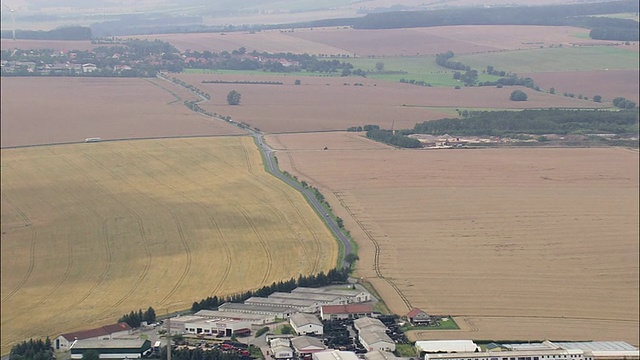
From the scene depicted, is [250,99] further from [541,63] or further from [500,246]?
[500,246]


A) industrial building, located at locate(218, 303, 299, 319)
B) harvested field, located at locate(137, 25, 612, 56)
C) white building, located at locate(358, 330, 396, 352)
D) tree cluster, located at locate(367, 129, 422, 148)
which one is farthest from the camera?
harvested field, located at locate(137, 25, 612, 56)

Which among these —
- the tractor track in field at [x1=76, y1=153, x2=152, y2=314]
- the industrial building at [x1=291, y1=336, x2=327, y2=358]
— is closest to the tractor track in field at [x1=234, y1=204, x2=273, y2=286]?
the tractor track in field at [x1=76, y1=153, x2=152, y2=314]

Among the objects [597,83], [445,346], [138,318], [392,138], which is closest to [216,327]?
[138,318]

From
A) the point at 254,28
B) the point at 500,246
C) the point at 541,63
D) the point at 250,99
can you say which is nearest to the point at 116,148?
the point at 250,99

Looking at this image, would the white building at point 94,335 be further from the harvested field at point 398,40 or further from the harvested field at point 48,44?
the harvested field at point 398,40

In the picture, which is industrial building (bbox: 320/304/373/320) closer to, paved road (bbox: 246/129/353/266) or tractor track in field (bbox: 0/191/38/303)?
paved road (bbox: 246/129/353/266)
